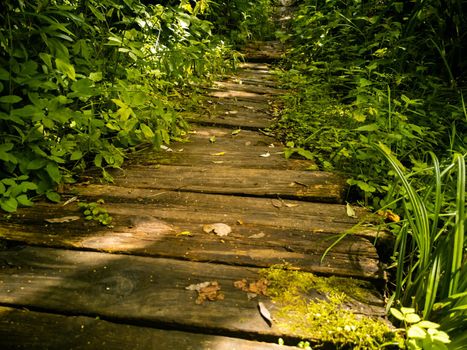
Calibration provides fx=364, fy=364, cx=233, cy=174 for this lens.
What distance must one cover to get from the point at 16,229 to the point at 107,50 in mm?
1678

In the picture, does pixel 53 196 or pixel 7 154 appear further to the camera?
pixel 53 196

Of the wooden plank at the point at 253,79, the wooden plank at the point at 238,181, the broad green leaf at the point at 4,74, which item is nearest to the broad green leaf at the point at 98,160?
the wooden plank at the point at 238,181

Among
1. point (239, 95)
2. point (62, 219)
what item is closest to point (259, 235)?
point (62, 219)

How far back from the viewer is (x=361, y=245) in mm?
1550

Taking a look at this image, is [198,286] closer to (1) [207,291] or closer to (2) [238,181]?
(1) [207,291]

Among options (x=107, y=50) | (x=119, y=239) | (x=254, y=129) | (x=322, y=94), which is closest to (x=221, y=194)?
(x=119, y=239)

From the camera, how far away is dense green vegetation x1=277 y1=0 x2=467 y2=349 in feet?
3.92

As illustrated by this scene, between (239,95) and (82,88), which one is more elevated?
(82,88)

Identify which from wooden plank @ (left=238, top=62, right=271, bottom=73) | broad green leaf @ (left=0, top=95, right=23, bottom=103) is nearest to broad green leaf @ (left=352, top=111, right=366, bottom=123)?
broad green leaf @ (left=0, top=95, right=23, bottom=103)

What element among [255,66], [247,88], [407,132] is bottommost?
→ [407,132]

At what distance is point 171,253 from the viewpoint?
4.85 feet

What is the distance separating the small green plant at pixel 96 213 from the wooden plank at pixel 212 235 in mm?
30

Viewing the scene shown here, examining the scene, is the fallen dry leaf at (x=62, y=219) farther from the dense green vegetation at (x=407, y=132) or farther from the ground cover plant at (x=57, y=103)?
the dense green vegetation at (x=407, y=132)

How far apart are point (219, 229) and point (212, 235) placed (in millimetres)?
57
